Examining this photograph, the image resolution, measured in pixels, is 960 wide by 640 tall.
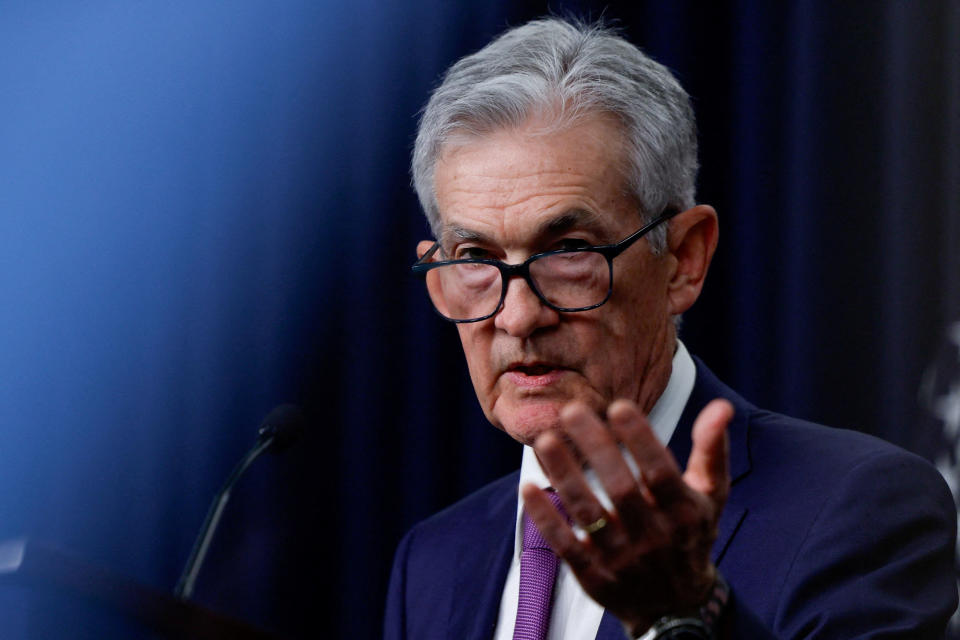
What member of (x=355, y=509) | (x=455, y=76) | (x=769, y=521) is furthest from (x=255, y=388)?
(x=769, y=521)

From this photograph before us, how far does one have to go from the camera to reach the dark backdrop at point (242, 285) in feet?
8.02

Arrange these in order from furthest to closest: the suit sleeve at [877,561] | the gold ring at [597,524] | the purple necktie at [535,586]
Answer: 1. the purple necktie at [535,586]
2. the suit sleeve at [877,561]
3. the gold ring at [597,524]

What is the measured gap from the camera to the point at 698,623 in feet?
3.06

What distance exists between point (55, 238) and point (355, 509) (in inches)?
35.6

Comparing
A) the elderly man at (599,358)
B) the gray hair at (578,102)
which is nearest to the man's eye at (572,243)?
the elderly man at (599,358)

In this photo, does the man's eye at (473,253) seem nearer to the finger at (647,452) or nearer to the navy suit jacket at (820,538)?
the navy suit jacket at (820,538)

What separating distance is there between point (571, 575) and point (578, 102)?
0.66 m

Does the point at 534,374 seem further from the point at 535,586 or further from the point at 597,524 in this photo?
the point at 597,524

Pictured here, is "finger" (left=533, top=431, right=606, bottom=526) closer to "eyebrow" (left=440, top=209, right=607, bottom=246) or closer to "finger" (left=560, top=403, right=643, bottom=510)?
"finger" (left=560, top=403, right=643, bottom=510)

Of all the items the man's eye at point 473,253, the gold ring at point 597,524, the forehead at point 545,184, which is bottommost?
the gold ring at point 597,524

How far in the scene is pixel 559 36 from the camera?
5.47 feet

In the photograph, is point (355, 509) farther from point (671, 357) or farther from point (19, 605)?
point (671, 357)

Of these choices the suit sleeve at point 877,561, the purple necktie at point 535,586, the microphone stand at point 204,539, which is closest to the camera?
the suit sleeve at point 877,561

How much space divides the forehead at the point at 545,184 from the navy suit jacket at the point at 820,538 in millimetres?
302
